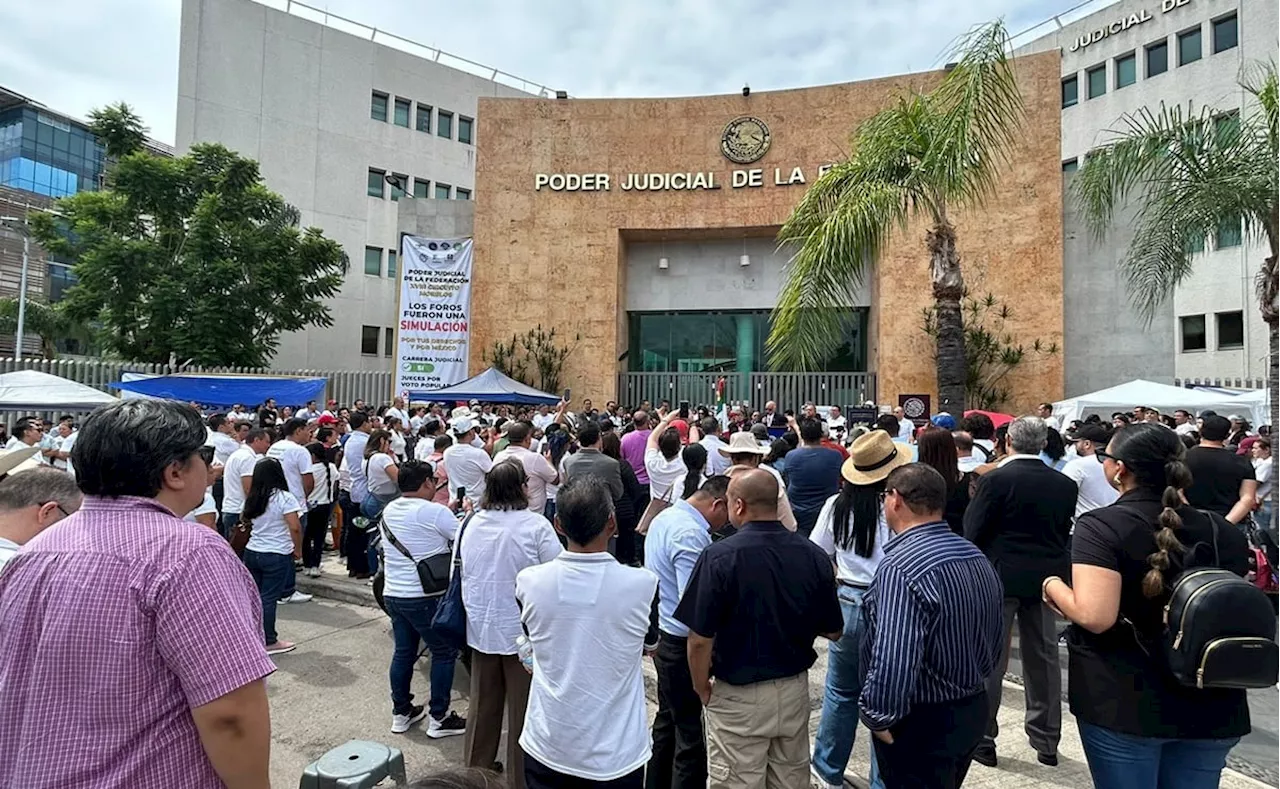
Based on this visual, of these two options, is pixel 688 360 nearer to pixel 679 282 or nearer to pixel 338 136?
pixel 679 282

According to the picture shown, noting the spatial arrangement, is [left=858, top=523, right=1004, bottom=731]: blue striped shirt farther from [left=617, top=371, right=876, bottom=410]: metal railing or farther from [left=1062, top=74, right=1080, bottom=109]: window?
[left=1062, top=74, right=1080, bottom=109]: window

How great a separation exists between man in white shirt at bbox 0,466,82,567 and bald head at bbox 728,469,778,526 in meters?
2.49

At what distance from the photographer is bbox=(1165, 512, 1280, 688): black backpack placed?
2.19 m

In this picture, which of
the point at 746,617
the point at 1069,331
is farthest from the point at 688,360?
the point at 746,617

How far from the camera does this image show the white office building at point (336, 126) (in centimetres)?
2819

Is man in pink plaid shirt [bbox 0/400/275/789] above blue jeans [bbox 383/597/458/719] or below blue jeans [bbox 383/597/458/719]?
above

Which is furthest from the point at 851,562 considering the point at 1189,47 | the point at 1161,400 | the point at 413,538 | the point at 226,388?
the point at 1189,47

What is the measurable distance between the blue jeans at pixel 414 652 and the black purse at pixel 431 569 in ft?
0.37

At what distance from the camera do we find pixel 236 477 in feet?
21.5

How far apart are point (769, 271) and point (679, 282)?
9.73ft

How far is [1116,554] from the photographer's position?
244 cm

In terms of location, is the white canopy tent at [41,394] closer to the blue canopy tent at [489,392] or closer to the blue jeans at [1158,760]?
the blue canopy tent at [489,392]

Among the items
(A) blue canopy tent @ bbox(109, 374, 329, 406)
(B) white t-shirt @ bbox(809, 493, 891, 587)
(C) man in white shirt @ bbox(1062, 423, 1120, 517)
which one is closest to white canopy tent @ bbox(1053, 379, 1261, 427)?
(C) man in white shirt @ bbox(1062, 423, 1120, 517)

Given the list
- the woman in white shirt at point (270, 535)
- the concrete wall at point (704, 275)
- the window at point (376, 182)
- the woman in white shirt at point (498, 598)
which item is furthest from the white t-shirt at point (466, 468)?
the window at point (376, 182)
